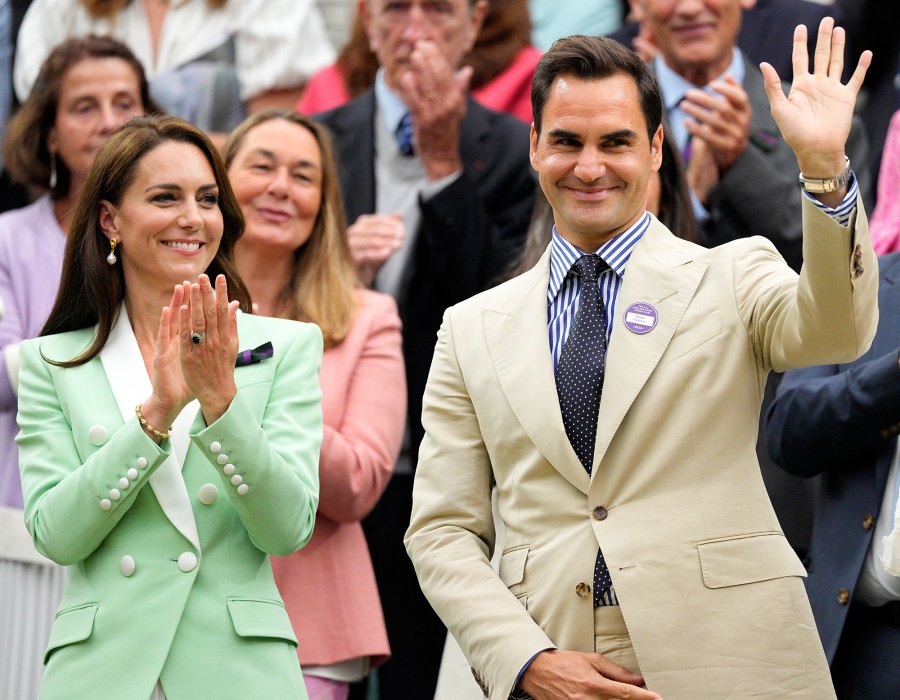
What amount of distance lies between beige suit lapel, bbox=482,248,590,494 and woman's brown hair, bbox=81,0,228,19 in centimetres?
322

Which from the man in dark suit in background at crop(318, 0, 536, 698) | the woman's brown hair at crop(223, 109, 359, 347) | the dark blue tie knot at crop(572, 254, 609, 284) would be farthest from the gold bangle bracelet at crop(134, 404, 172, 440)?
the man in dark suit in background at crop(318, 0, 536, 698)

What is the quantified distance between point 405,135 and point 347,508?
1806mm

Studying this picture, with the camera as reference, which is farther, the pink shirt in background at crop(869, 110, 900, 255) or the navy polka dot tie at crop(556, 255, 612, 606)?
the pink shirt in background at crop(869, 110, 900, 255)

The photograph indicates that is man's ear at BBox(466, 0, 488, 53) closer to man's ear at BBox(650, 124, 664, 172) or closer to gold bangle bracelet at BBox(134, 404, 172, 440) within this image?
man's ear at BBox(650, 124, 664, 172)

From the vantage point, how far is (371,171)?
5.44 metres

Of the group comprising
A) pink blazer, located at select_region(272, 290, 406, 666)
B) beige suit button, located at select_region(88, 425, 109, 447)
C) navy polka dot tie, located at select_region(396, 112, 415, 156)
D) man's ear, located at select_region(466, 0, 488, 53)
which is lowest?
pink blazer, located at select_region(272, 290, 406, 666)

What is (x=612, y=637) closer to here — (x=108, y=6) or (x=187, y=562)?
(x=187, y=562)

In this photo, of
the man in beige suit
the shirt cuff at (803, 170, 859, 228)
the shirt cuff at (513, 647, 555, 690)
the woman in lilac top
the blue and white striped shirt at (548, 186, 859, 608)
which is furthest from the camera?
Result: the woman in lilac top

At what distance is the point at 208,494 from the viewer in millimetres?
3309

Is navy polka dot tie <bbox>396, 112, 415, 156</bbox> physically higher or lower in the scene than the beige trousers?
higher

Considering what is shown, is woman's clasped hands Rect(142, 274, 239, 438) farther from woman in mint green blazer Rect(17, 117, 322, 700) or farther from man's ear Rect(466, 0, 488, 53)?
man's ear Rect(466, 0, 488, 53)

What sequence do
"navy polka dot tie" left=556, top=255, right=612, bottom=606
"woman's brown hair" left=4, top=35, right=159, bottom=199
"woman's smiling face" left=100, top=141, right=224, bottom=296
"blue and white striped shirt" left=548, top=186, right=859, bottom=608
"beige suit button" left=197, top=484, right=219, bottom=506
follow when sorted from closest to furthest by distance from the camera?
"navy polka dot tie" left=556, top=255, right=612, bottom=606 < "blue and white striped shirt" left=548, top=186, right=859, bottom=608 < "beige suit button" left=197, top=484, right=219, bottom=506 < "woman's smiling face" left=100, top=141, right=224, bottom=296 < "woman's brown hair" left=4, top=35, right=159, bottom=199

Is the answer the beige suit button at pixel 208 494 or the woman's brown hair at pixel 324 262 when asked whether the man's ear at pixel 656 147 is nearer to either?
the beige suit button at pixel 208 494

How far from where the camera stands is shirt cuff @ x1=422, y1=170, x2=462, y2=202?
4.91 m
